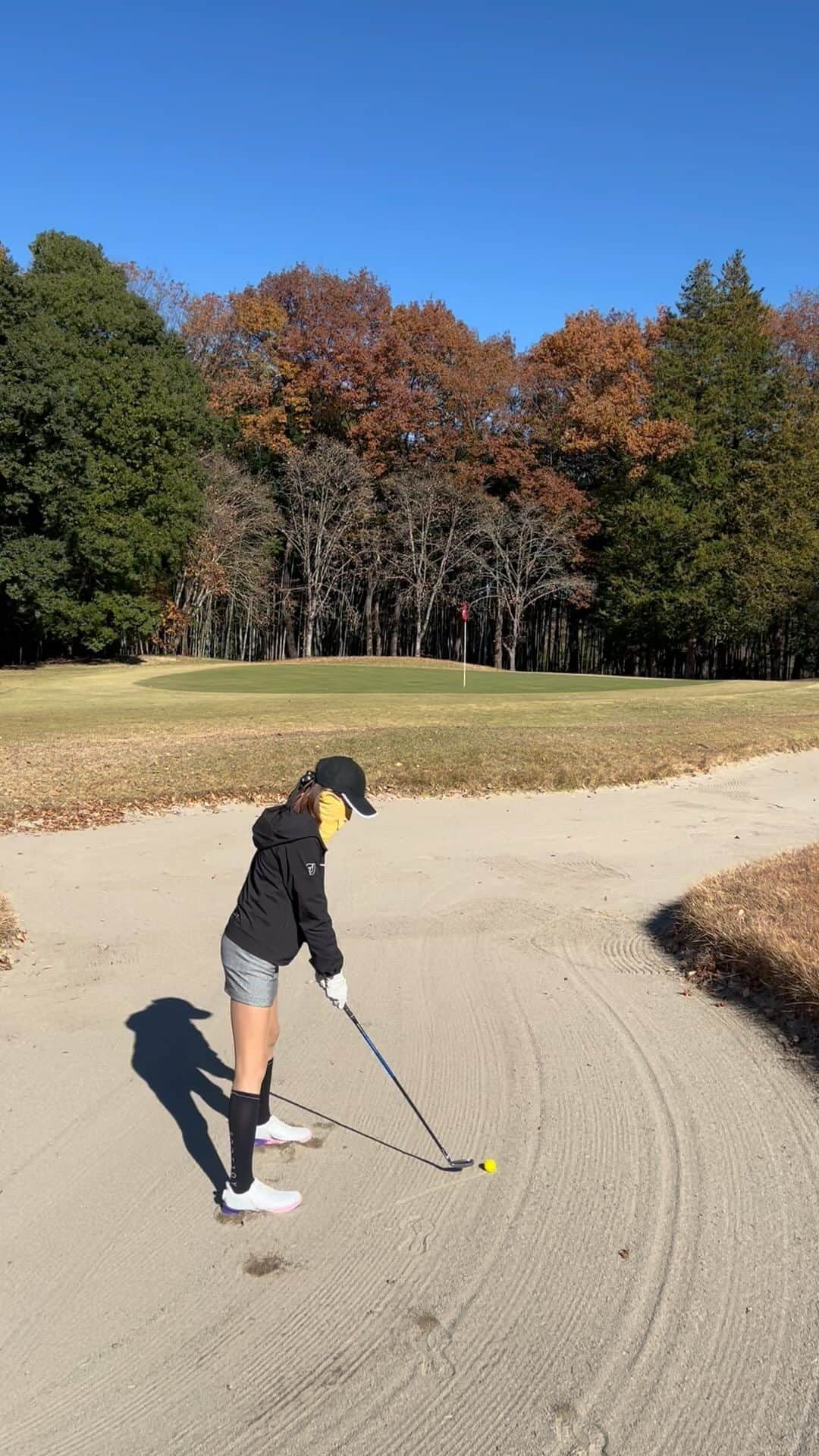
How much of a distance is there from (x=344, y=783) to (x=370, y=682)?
25.5 m

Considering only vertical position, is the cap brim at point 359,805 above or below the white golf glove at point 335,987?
above

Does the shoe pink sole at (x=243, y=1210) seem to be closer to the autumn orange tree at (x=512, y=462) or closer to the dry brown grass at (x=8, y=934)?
the dry brown grass at (x=8, y=934)

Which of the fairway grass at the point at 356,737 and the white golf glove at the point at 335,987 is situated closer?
the white golf glove at the point at 335,987

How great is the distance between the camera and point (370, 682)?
29031mm

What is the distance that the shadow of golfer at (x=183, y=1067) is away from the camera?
13.3ft

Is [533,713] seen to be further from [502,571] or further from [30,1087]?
[502,571]

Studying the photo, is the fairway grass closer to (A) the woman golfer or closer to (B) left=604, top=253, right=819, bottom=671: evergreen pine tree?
(A) the woman golfer

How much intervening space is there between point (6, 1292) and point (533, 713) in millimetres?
16756

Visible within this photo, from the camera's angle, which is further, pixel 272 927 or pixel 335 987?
pixel 335 987

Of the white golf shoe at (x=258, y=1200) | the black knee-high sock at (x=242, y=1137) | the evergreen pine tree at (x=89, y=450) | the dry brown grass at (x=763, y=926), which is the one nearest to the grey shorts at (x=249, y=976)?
the black knee-high sock at (x=242, y=1137)

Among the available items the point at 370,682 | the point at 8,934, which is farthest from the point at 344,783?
the point at 370,682

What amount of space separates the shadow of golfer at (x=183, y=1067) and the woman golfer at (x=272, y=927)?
12.6 inches

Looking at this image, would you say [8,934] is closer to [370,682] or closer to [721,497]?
[370,682]

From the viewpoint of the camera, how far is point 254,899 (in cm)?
363
